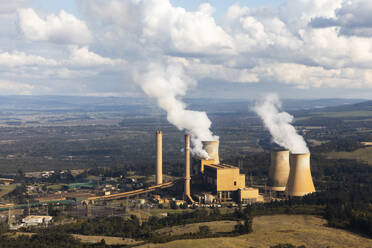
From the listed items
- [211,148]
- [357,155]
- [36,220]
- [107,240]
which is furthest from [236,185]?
[357,155]

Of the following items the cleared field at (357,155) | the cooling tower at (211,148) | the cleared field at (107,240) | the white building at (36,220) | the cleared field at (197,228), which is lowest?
the cleared field at (107,240)

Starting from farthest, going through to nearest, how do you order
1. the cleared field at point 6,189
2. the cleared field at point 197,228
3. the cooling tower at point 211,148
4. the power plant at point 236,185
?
the cleared field at point 6,189 → the cooling tower at point 211,148 → the power plant at point 236,185 → the cleared field at point 197,228

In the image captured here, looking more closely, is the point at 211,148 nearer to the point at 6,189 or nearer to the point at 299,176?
the point at 299,176

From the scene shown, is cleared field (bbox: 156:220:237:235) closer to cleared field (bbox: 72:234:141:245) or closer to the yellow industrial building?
cleared field (bbox: 72:234:141:245)

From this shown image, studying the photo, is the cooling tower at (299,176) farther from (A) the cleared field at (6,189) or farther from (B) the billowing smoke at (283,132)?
(A) the cleared field at (6,189)

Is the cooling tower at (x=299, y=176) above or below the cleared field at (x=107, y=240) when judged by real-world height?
above

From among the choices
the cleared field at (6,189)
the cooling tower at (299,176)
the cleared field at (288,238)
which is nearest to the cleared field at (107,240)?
the cleared field at (288,238)

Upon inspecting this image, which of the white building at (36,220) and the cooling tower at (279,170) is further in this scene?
the cooling tower at (279,170)

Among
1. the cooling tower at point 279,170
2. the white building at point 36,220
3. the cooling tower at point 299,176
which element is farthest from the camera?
the cooling tower at point 279,170
